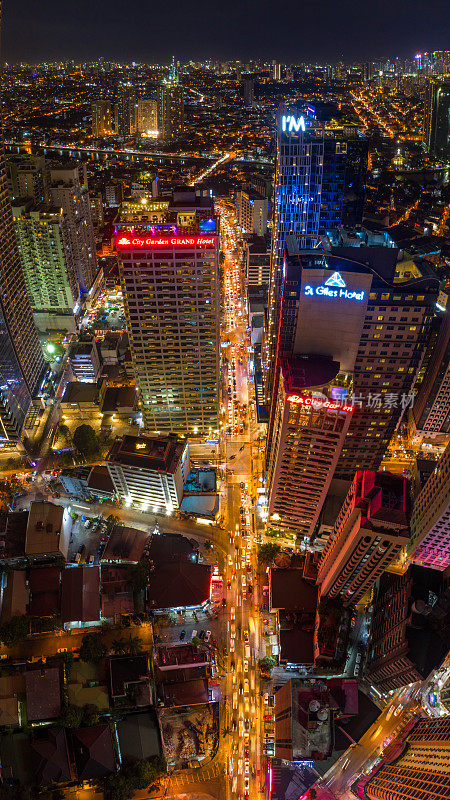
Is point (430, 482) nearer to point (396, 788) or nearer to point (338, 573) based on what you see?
point (338, 573)

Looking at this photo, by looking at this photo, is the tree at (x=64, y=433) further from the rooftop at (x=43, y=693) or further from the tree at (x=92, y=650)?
the rooftop at (x=43, y=693)

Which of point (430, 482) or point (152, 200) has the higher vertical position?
point (152, 200)

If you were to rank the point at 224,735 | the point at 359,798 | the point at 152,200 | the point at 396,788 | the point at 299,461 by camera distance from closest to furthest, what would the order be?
the point at 396,788, the point at 359,798, the point at 224,735, the point at 299,461, the point at 152,200

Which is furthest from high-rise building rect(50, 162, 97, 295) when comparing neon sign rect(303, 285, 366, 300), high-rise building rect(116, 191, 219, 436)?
neon sign rect(303, 285, 366, 300)

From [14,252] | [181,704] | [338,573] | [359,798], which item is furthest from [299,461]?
[14,252]

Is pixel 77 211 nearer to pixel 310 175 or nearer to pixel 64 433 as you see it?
pixel 64 433

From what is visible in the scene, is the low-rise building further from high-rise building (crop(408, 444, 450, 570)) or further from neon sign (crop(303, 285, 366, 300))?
high-rise building (crop(408, 444, 450, 570))

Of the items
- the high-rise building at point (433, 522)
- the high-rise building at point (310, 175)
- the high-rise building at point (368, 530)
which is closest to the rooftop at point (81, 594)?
the high-rise building at point (368, 530)

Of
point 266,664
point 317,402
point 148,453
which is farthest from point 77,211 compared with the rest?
point 266,664
